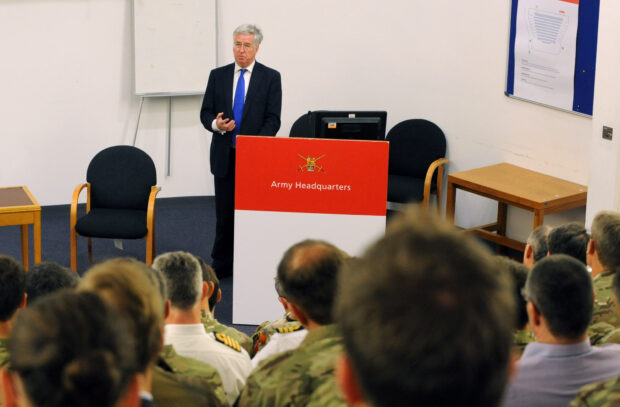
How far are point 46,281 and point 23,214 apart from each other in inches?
117

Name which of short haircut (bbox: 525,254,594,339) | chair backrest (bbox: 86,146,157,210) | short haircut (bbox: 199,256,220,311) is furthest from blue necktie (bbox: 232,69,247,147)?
short haircut (bbox: 525,254,594,339)

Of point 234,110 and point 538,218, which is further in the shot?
point 234,110

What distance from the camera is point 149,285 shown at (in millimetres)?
1557

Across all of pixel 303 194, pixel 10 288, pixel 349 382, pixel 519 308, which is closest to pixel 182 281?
pixel 10 288

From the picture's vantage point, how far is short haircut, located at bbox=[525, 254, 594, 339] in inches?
90.4

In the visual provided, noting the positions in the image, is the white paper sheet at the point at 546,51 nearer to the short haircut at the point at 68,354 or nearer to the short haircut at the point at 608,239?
the short haircut at the point at 608,239

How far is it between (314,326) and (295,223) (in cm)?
271

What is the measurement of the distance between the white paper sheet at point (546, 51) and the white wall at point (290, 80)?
0.17 meters

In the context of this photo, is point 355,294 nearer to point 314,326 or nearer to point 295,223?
point 314,326

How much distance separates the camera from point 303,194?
502cm

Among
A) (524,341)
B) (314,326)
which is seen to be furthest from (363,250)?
(524,341)

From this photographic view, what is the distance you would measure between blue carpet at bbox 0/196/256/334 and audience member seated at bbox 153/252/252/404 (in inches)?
125

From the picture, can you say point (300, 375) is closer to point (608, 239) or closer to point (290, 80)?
point (608, 239)

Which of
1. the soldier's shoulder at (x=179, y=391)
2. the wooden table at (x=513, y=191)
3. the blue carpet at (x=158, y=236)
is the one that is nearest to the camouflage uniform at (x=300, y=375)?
Answer: the soldier's shoulder at (x=179, y=391)
